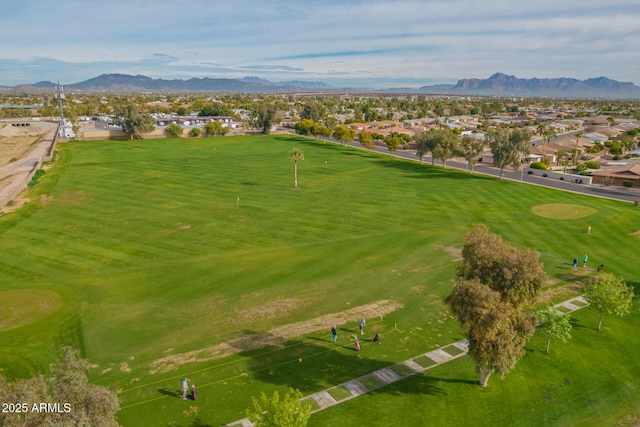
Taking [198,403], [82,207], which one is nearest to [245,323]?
[198,403]

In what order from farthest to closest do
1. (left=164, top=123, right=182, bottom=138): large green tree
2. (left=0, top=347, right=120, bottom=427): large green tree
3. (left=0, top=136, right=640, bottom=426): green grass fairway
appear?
(left=164, top=123, right=182, bottom=138): large green tree → (left=0, top=136, right=640, bottom=426): green grass fairway → (left=0, top=347, right=120, bottom=427): large green tree

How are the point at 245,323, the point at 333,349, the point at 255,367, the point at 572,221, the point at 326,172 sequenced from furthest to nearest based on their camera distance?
1. the point at 326,172
2. the point at 572,221
3. the point at 245,323
4. the point at 333,349
5. the point at 255,367

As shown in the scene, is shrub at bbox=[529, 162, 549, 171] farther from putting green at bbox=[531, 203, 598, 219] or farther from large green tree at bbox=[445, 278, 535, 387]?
large green tree at bbox=[445, 278, 535, 387]

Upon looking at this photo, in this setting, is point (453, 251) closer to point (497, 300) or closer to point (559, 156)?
point (497, 300)

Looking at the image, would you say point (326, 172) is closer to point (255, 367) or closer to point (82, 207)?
point (82, 207)

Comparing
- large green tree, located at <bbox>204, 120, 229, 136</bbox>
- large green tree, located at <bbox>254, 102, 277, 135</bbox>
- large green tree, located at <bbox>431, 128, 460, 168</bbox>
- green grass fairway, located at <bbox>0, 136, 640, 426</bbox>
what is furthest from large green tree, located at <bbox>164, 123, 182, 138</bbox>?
large green tree, located at <bbox>431, 128, 460, 168</bbox>

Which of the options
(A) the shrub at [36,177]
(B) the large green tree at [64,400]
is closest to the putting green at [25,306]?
(B) the large green tree at [64,400]

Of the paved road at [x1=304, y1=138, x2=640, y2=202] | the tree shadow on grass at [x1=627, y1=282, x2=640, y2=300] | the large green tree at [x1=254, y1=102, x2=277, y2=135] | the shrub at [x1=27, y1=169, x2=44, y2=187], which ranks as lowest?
the tree shadow on grass at [x1=627, y1=282, x2=640, y2=300]
